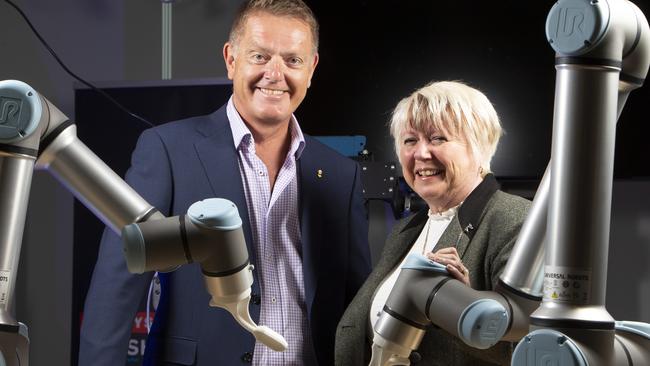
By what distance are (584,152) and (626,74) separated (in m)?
0.11

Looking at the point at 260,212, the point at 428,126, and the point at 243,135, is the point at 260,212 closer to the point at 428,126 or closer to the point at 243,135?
the point at 243,135

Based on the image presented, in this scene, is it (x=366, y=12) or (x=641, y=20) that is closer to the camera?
(x=641, y=20)

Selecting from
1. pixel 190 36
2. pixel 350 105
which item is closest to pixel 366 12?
pixel 350 105

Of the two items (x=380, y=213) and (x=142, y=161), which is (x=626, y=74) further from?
(x=380, y=213)

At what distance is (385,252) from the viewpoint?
224 cm

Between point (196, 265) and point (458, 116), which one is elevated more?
point (458, 116)

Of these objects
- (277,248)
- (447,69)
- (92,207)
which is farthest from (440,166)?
(447,69)

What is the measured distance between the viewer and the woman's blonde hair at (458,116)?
2.09 m

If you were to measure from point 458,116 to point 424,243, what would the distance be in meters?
0.30

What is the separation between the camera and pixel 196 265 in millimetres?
2176

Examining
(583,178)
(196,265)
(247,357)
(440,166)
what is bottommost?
(247,357)

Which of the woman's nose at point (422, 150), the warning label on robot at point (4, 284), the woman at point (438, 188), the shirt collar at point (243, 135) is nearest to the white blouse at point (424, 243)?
the woman at point (438, 188)

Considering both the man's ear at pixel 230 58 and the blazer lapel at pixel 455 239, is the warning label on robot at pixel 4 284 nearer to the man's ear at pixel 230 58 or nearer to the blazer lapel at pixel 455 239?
the blazer lapel at pixel 455 239

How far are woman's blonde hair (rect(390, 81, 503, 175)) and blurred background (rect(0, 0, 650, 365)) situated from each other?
1495 mm
